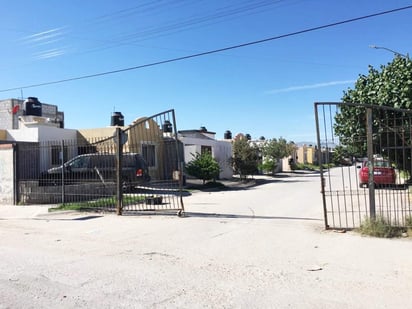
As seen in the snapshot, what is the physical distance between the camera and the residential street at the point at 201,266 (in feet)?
16.7

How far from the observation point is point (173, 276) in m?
6.11

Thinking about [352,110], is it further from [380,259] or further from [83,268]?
[83,268]

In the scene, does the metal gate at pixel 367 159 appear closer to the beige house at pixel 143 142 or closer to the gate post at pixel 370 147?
the gate post at pixel 370 147

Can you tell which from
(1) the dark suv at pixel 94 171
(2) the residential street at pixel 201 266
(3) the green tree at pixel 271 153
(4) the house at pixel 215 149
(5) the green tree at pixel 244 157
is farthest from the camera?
(3) the green tree at pixel 271 153

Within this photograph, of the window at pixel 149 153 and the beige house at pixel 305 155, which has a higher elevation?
the beige house at pixel 305 155

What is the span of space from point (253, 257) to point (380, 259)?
2.09 m

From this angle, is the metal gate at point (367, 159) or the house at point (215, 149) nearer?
the metal gate at point (367, 159)

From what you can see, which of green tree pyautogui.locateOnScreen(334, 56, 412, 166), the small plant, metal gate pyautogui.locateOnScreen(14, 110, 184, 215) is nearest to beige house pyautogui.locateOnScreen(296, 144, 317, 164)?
green tree pyautogui.locateOnScreen(334, 56, 412, 166)

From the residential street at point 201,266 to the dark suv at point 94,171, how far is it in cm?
364

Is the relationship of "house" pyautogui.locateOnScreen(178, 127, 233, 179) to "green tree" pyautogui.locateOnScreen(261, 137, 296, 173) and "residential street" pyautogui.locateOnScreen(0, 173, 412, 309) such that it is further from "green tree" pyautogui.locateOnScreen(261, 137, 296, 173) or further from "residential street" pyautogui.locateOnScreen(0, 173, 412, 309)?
"residential street" pyautogui.locateOnScreen(0, 173, 412, 309)

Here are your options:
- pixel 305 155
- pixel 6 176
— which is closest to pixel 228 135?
pixel 305 155

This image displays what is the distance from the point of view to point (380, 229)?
8562 mm

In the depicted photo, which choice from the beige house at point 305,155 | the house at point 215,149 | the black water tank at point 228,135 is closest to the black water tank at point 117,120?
the house at point 215,149

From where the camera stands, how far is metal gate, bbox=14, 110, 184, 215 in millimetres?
13008
